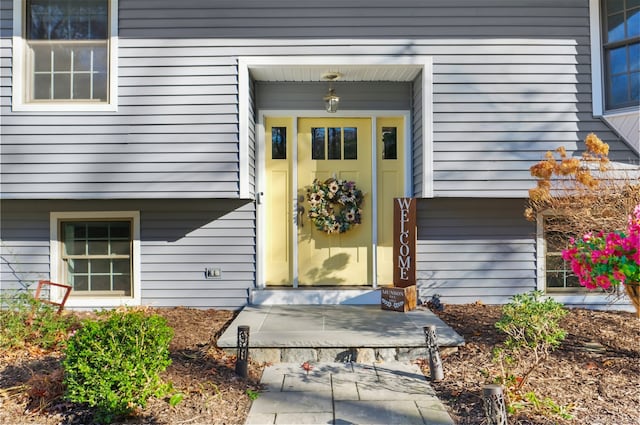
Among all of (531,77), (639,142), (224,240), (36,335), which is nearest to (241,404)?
(36,335)

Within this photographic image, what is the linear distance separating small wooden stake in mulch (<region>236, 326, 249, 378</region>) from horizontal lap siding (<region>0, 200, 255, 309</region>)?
188 centimetres

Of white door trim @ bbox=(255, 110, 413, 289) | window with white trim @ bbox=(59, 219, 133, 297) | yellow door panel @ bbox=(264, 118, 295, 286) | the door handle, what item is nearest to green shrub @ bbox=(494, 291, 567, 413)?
white door trim @ bbox=(255, 110, 413, 289)

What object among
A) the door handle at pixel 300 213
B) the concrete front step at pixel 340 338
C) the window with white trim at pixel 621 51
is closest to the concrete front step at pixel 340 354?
the concrete front step at pixel 340 338

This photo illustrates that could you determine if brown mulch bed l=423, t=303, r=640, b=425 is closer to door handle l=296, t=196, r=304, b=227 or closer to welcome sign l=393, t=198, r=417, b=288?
welcome sign l=393, t=198, r=417, b=288

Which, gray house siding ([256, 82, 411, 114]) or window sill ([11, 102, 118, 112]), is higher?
gray house siding ([256, 82, 411, 114])

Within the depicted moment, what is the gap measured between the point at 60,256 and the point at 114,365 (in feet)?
11.1

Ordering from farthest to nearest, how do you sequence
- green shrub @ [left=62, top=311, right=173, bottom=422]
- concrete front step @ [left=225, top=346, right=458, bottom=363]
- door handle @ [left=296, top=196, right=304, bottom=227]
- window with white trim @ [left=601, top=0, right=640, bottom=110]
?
door handle @ [left=296, top=196, right=304, bottom=227], window with white trim @ [left=601, top=0, right=640, bottom=110], concrete front step @ [left=225, top=346, right=458, bottom=363], green shrub @ [left=62, top=311, right=173, bottom=422]

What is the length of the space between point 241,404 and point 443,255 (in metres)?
3.19

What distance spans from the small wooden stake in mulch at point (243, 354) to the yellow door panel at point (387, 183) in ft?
7.83

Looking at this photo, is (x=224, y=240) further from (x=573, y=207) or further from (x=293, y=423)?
(x=573, y=207)

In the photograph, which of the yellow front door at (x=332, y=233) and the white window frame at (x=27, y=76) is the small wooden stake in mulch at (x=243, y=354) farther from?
the white window frame at (x=27, y=76)

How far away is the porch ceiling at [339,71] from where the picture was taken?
4723 millimetres

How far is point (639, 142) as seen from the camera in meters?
4.59

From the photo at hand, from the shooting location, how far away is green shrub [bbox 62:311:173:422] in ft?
8.36
